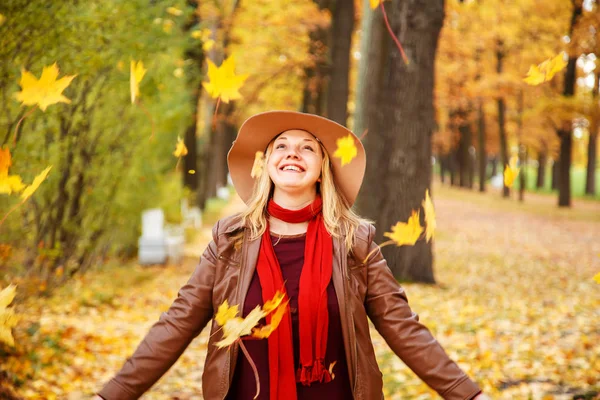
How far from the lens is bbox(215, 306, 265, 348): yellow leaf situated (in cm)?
232

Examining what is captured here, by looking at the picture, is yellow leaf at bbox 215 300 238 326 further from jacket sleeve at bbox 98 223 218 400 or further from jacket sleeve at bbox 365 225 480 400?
jacket sleeve at bbox 365 225 480 400

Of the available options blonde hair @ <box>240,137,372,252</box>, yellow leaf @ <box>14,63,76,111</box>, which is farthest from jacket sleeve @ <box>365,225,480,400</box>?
yellow leaf @ <box>14,63,76,111</box>

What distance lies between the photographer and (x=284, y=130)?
2744 millimetres

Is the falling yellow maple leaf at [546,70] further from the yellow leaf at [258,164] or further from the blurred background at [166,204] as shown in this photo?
the yellow leaf at [258,164]

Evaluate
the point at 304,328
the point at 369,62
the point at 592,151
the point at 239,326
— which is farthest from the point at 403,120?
the point at 592,151

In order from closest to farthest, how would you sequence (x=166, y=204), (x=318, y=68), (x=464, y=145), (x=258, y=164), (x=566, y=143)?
(x=258, y=164) → (x=166, y=204) → (x=318, y=68) → (x=566, y=143) → (x=464, y=145)

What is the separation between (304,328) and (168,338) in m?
0.54

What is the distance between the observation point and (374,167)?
28.1ft

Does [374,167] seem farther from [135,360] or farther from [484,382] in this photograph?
[135,360]

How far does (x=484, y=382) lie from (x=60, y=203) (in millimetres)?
4800

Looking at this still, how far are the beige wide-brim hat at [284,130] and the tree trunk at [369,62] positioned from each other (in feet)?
18.1

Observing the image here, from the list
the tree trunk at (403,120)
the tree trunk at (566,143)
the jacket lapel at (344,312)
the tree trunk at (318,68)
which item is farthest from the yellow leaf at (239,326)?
the tree trunk at (566,143)

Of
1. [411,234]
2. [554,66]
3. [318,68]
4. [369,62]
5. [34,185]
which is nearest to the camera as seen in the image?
[34,185]

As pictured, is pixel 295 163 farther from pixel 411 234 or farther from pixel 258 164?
pixel 411 234
